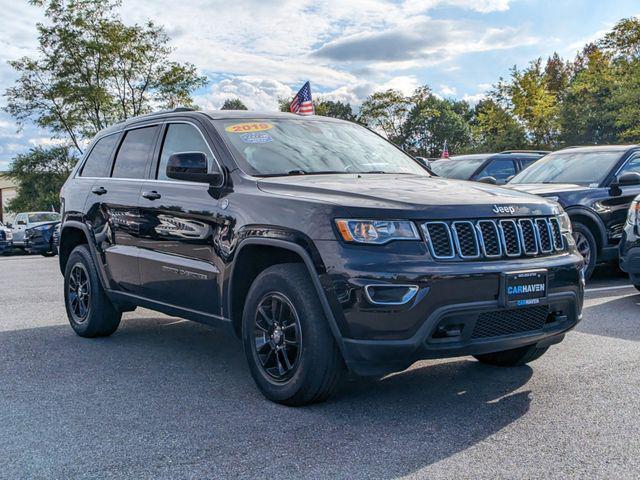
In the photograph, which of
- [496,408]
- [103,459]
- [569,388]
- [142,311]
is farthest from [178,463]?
[142,311]

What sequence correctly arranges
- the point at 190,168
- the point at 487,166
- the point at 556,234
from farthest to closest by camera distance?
the point at 487,166 → the point at 190,168 → the point at 556,234

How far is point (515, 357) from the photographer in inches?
196

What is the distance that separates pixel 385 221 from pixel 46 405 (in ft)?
7.98

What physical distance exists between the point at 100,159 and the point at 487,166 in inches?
298

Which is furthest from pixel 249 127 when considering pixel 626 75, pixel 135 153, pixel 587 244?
pixel 626 75

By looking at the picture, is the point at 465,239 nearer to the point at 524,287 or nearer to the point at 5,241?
the point at 524,287

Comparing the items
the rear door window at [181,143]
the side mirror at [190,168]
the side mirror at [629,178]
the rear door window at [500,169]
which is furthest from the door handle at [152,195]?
the rear door window at [500,169]

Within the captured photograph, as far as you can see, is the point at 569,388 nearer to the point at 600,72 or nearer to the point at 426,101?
the point at 600,72

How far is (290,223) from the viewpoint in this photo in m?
4.13

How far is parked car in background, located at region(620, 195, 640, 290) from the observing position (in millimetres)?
7469

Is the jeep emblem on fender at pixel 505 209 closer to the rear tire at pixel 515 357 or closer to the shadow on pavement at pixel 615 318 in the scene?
the rear tire at pixel 515 357

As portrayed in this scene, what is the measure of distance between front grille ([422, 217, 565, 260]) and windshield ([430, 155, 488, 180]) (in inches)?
315

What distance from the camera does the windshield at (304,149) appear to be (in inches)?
194

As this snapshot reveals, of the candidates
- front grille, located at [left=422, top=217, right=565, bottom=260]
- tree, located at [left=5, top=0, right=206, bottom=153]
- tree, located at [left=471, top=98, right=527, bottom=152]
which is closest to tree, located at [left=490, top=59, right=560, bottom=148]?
tree, located at [left=471, top=98, right=527, bottom=152]
